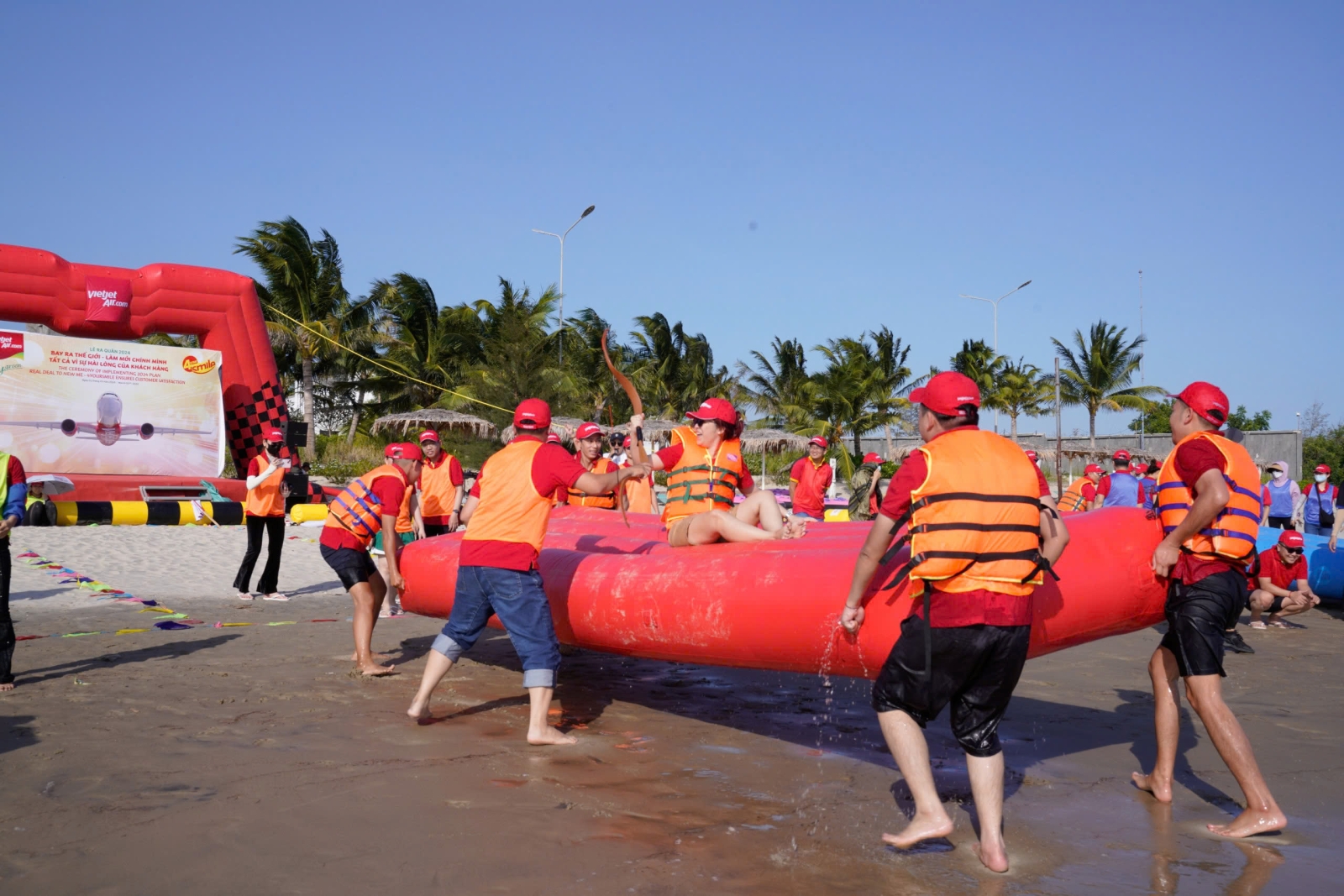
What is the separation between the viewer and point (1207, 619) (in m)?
3.99

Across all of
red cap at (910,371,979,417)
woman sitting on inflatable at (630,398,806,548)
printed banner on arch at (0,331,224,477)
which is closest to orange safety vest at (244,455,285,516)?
woman sitting on inflatable at (630,398,806,548)

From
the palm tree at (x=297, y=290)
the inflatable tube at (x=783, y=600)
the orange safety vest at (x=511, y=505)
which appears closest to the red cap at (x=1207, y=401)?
the inflatable tube at (x=783, y=600)

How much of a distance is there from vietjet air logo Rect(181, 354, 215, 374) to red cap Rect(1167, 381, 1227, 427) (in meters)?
16.8

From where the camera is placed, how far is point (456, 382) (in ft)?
112

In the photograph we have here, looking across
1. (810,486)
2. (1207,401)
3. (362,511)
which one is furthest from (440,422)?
(1207,401)

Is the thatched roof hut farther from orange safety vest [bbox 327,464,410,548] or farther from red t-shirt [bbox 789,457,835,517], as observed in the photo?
orange safety vest [bbox 327,464,410,548]

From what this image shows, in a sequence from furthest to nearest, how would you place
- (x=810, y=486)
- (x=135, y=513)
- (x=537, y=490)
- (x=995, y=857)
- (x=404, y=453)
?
1. (x=135, y=513)
2. (x=810, y=486)
3. (x=404, y=453)
4. (x=537, y=490)
5. (x=995, y=857)

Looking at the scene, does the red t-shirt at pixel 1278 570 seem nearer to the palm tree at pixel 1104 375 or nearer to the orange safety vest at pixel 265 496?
the orange safety vest at pixel 265 496

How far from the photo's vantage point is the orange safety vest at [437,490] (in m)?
9.01

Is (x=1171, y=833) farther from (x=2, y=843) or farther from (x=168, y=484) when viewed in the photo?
(x=168, y=484)

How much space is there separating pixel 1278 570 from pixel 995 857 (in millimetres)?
6954

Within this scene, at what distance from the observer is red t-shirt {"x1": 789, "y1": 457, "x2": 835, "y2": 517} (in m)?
11.2

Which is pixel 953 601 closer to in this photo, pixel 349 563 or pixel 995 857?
pixel 995 857

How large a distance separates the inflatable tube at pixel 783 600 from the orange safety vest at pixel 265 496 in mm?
5100
